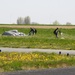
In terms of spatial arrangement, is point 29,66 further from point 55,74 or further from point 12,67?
point 55,74

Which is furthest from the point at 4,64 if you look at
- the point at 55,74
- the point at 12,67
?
the point at 55,74

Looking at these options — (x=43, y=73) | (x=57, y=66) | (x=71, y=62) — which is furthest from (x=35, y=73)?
(x=71, y=62)

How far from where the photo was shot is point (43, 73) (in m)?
15.4

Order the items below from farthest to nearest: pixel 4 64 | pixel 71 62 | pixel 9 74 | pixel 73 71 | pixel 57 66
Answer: pixel 71 62, pixel 57 66, pixel 4 64, pixel 73 71, pixel 9 74

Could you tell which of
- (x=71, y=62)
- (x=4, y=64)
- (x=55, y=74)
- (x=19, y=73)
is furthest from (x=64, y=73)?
(x=71, y=62)

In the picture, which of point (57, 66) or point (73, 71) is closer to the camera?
point (73, 71)

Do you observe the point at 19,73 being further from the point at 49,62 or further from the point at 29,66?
the point at 49,62

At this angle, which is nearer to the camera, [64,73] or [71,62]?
[64,73]

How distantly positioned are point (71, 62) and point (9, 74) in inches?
252

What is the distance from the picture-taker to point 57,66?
1900 centimetres

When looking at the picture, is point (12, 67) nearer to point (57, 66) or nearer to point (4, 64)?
point (4, 64)

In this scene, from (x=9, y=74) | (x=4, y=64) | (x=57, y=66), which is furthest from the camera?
(x=57, y=66)

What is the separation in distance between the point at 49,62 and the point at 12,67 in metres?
2.80

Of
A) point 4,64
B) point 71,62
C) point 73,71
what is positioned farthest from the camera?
point 71,62
